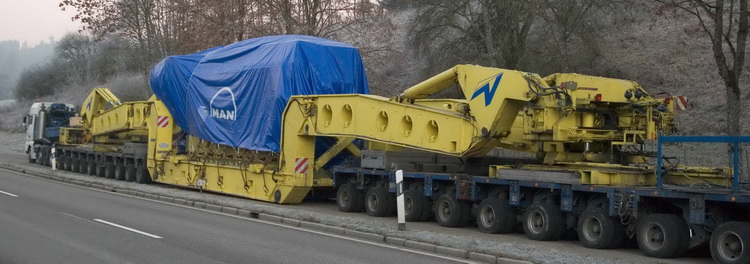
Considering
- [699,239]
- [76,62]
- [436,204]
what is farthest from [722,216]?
[76,62]

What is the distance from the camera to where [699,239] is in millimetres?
11070

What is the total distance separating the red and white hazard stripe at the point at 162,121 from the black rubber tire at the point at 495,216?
14655 mm

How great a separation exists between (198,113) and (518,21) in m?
13.4

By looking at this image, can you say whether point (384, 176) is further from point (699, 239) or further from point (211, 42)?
point (211, 42)

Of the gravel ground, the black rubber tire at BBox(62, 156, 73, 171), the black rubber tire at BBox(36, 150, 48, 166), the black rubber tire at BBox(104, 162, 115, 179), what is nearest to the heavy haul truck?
the gravel ground

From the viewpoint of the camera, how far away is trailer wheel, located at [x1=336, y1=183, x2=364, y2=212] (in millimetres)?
18266

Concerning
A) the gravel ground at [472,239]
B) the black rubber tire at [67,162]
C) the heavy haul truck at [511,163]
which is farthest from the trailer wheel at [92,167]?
the gravel ground at [472,239]

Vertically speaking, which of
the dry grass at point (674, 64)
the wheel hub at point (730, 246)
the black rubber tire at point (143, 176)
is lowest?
the wheel hub at point (730, 246)

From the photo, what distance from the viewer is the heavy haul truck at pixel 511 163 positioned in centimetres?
1141

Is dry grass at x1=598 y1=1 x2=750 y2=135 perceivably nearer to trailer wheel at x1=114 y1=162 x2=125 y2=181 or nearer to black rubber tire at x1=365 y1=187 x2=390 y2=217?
black rubber tire at x1=365 y1=187 x2=390 y2=217

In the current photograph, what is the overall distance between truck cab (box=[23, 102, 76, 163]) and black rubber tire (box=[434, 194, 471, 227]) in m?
30.4

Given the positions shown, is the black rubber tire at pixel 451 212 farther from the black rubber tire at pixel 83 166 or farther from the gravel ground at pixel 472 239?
the black rubber tire at pixel 83 166

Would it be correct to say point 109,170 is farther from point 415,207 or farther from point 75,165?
point 415,207

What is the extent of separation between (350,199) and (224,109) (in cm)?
603
